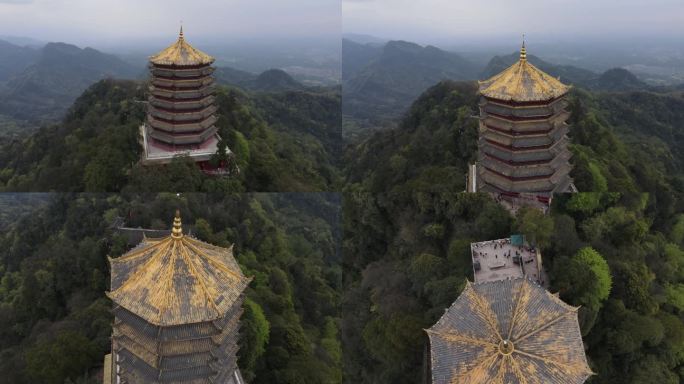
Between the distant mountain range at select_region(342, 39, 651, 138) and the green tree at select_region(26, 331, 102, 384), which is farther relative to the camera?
the distant mountain range at select_region(342, 39, 651, 138)

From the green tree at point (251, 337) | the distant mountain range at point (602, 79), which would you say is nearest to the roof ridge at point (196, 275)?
the green tree at point (251, 337)

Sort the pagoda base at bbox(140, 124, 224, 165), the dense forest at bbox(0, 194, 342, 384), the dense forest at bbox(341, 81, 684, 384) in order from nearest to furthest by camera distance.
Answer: the dense forest at bbox(0, 194, 342, 384)
the dense forest at bbox(341, 81, 684, 384)
the pagoda base at bbox(140, 124, 224, 165)

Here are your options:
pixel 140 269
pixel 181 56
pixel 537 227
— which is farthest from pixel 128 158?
pixel 537 227

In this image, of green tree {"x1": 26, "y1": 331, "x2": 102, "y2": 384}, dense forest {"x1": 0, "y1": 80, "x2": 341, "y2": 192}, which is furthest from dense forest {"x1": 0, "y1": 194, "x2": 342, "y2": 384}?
dense forest {"x1": 0, "y1": 80, "x2": 341, "y2": 192}

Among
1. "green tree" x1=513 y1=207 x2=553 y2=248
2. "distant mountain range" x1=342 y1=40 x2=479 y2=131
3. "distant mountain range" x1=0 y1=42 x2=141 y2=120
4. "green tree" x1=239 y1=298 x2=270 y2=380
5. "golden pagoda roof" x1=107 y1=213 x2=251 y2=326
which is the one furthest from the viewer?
"distant mountain range" x1=342 y1=40 x2=479 y2=131

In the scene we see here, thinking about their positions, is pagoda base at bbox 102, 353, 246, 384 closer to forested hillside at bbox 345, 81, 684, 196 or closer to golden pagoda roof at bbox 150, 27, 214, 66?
golden pagoda roof at bbox 150, 27, 214, 66

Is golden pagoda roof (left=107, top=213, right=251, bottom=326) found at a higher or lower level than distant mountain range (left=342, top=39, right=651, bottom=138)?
lower

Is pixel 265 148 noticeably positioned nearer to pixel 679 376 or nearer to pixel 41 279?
pixel 41 279

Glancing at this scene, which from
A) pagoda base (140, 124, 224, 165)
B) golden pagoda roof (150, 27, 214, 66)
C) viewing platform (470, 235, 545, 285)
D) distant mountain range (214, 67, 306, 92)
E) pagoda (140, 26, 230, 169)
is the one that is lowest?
viewing platform (470, 235, 545, 285)
